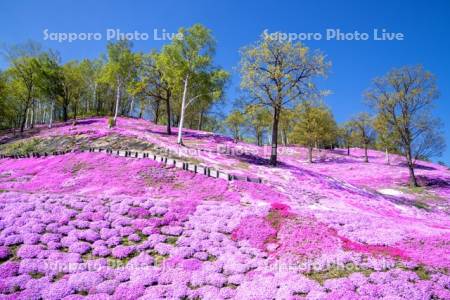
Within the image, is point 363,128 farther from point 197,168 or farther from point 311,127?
point 197,168

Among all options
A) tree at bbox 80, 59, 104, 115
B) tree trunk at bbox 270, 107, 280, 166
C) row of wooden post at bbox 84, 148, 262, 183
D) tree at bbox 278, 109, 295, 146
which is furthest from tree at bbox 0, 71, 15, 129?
tree trunk at bbox 270, 107, 280, 166

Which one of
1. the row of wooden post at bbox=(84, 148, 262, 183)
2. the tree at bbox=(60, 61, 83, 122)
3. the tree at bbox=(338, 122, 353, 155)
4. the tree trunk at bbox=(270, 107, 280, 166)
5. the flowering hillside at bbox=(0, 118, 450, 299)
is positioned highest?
the tree at bbox=(60, 61, 83, 122)

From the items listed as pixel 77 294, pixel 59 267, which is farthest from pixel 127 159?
pixel 77 294

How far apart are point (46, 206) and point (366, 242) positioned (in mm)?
14968

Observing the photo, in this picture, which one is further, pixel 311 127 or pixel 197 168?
pixel 311 127

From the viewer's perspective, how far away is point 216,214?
49.8ft

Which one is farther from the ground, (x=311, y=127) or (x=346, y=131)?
(x=346, y=131)

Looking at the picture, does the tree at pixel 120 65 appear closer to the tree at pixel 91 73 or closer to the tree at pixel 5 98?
the tree at pixel 91 73

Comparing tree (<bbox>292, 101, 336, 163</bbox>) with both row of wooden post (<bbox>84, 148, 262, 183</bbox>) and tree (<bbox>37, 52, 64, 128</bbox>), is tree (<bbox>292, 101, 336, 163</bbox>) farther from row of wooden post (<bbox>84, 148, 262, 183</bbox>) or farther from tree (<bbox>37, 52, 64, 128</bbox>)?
tree (<bbox>37, 52, 64, 128</bbox>)

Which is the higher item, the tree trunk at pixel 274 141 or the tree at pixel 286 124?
the tree at pixel 286 124

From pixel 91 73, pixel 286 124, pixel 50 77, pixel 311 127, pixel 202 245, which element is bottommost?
pixel 202 245

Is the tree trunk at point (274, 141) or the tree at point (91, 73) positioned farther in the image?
the tree at point (91, 73)

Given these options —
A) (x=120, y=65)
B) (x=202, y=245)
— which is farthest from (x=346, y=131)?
(x=202, y=245)

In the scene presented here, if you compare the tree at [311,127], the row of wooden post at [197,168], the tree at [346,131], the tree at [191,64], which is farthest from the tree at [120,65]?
the tree at [346,131]
